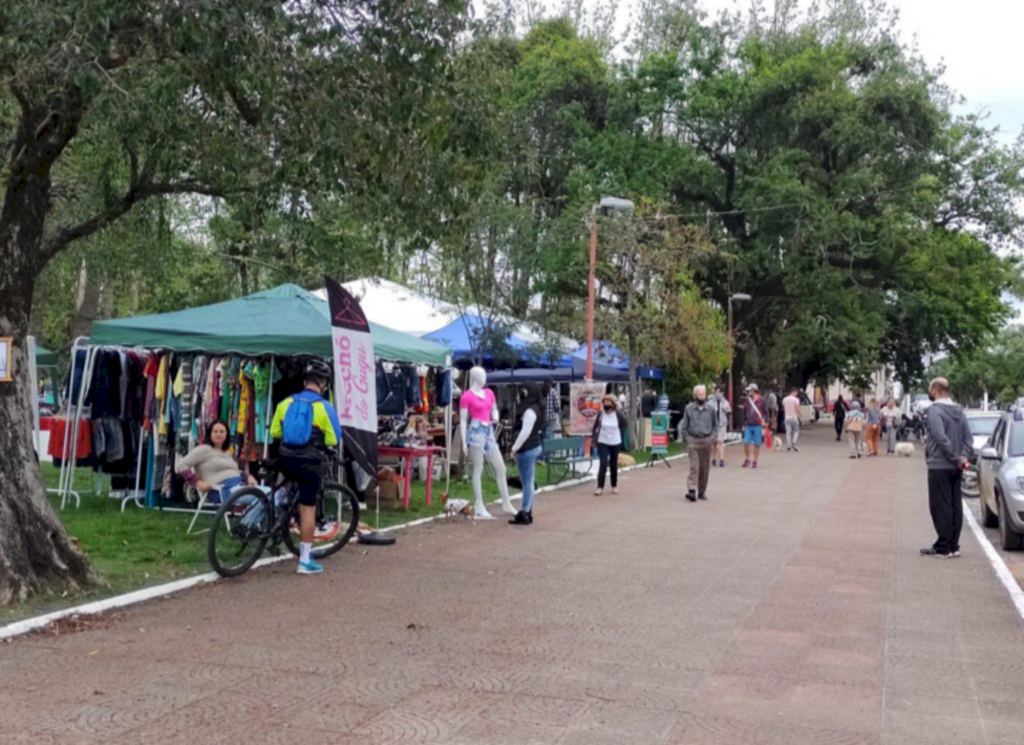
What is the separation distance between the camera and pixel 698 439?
17078 millimetres

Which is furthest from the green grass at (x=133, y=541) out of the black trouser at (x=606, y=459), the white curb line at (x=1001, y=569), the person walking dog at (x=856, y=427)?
the person walking dog at (x=856, y=427)

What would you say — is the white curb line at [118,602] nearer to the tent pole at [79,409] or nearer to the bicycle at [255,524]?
the bicycle at [255,524]

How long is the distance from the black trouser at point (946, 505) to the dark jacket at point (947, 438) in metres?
0.09

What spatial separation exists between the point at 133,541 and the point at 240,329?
2715 millimetres

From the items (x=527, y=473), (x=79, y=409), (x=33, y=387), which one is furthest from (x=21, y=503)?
(x=527, y=473)

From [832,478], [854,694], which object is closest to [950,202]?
[832,478]

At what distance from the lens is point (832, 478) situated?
897 inches

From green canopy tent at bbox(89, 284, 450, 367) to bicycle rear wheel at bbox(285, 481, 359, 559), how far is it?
2.10 m

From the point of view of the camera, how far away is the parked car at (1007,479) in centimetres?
1212

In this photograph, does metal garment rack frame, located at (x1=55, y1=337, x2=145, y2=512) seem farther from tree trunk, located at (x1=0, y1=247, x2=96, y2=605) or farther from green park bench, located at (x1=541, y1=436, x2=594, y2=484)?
green park bench, located at (x1=541, y1=436, x2=594, y2=484)

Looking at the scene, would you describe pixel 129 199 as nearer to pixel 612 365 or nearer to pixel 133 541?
pixel 133 541

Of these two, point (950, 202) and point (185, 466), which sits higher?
point (950, 202)

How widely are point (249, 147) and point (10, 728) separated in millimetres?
6592

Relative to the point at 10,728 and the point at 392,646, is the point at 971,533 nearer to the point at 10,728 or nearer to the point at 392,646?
the point at 392,646
